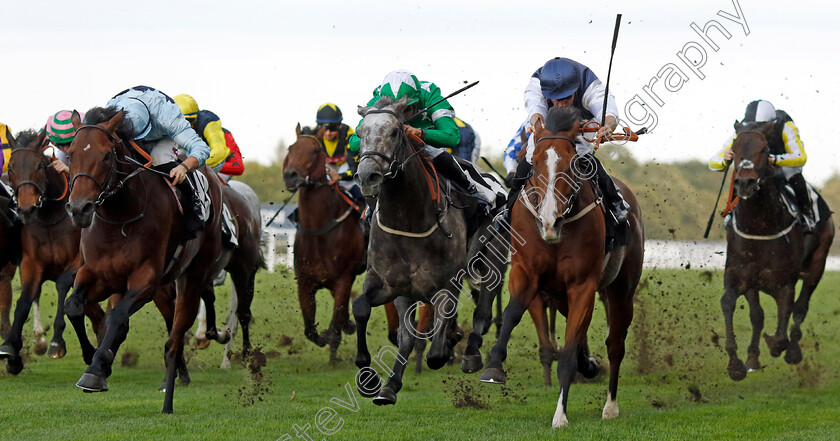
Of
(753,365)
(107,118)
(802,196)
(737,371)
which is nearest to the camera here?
(107,118)

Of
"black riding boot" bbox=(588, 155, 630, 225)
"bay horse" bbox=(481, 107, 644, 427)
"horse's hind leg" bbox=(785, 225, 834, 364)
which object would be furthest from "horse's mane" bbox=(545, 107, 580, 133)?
"horse's hind leg" bbox=(785, 225, 834, 364)

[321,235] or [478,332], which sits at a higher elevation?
[321,235]

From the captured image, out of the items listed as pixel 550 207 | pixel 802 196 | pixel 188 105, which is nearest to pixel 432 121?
pixel 550 207

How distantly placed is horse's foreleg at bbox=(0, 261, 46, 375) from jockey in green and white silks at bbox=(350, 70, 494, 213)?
315 centimetres

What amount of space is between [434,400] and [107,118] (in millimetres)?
3510

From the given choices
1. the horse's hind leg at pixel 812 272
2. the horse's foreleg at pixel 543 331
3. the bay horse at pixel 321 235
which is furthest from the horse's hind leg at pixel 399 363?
the horse's hind leg at pixel 812 272

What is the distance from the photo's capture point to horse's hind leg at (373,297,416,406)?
6.75 m

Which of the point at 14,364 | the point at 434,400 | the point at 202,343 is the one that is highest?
the point at 14,364

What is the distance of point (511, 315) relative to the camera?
6688 mm

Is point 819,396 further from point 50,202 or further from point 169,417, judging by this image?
point 50,202

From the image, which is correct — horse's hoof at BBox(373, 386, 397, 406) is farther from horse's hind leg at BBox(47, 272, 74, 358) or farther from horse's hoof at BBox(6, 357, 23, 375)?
horse's hind leg at BBox(47, 272, 74, 358)

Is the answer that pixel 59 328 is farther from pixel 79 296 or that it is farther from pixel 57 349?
pixel 79 296

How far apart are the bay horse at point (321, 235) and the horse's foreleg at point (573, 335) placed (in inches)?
172

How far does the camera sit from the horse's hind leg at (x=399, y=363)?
675 centimetres
